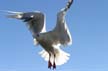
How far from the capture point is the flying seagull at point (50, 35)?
22.5m

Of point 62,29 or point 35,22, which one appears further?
point 35,22

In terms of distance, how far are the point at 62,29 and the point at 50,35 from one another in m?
0.80

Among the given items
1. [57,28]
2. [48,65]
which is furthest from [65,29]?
[48,65]

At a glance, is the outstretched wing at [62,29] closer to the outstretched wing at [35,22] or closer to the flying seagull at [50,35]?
the flying seagull at [50,35]

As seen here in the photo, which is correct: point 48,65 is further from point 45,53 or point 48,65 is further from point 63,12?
point 63,12

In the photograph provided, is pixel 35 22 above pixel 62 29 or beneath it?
above

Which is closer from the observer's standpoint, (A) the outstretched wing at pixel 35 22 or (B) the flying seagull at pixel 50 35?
(B) the flying seagull at pixel 50 35

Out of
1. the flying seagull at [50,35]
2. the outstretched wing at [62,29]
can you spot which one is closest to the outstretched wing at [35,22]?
the flying seagull at [50,35]

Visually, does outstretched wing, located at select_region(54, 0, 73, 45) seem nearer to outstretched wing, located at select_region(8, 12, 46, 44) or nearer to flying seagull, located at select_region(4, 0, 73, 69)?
flying seagull, located at select_region(4, 0, 73, 69)

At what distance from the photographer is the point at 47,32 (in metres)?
23.3

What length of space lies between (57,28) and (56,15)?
2.15 ft

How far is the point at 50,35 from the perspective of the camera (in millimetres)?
23156

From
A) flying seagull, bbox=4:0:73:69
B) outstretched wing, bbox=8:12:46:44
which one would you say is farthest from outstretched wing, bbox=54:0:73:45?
outstretched wing, bbox=8:12:46:44

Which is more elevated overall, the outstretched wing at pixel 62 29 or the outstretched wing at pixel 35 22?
the outstretched wing at pixel 35 22
